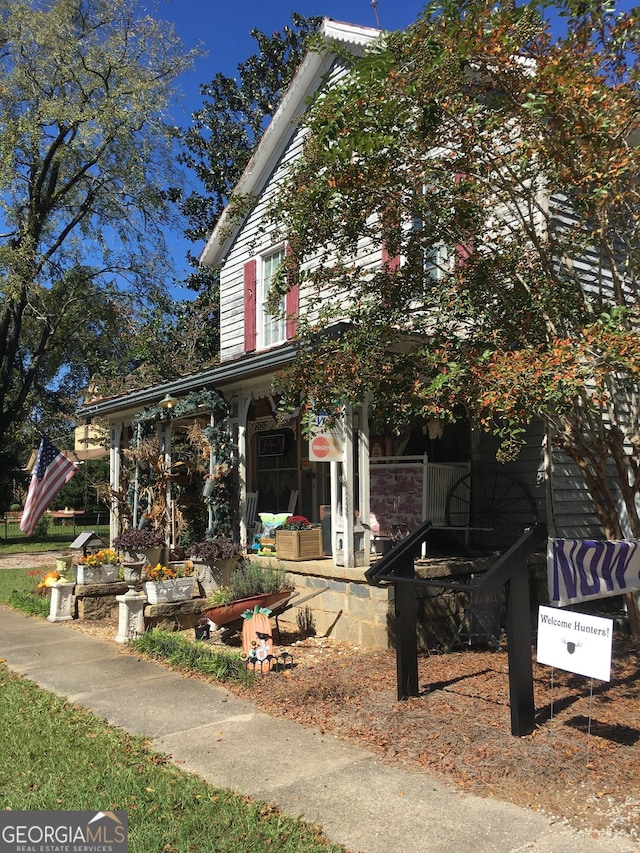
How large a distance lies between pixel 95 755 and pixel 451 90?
6.15 m

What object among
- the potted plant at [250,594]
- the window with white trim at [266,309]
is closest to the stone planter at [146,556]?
the potted plant at [250,594]

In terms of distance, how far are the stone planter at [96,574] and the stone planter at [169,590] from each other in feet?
5.18

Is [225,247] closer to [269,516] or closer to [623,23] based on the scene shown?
[269,516]

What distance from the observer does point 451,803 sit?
3.99 meters

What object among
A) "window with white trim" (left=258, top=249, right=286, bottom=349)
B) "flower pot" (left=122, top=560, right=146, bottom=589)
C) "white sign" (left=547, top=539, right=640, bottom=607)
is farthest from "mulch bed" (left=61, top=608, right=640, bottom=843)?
"window with white trim" (left=258, top=249, right=286, bottom=349)

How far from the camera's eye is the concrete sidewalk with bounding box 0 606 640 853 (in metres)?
3.59

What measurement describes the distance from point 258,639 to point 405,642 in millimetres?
1910

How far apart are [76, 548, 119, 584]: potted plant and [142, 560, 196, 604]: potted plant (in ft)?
4.41

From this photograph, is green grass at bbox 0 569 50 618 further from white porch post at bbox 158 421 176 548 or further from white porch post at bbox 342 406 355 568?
white porch post at bbox 342 406 355 568

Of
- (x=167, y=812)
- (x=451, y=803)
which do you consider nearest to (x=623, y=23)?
(x=451, y=803)

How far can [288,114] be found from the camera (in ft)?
43.9

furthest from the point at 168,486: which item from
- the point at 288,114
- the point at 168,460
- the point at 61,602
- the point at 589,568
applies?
the point at 589,568

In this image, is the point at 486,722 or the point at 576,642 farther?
the point at 486,722

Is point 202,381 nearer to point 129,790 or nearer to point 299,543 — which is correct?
point 299,543
